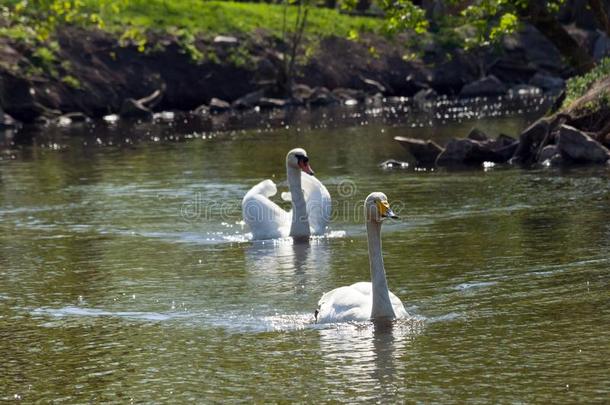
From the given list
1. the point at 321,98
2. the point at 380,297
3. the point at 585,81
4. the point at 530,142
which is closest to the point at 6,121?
the point at 321,98

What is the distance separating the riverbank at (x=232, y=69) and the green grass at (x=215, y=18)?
0.11m

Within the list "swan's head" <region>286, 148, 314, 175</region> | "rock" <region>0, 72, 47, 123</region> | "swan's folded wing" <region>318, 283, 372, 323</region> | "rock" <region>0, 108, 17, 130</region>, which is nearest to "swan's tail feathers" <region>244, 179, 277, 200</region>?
"swan's head" <region>286, 148, 314, 175</region>

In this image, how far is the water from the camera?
1165 centimetres

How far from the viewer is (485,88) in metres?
56.1

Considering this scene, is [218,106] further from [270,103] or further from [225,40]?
[225,40]

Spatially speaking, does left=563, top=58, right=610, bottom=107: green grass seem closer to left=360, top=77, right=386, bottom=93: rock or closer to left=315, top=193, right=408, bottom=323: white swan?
left=315, top=193, right=408, bottom=323: white swan

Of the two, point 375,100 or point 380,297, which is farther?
point 375,100

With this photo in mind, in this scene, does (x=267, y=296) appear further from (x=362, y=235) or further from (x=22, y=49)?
(x=22, y=49)

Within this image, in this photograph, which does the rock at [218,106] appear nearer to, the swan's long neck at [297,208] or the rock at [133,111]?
the rock at [133,111]

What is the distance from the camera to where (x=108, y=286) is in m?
16.5

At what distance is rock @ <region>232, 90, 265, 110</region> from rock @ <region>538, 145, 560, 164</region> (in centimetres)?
2710

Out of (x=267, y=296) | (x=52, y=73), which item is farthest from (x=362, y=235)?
(x=52, y=73)

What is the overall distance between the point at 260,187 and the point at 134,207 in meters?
4.31

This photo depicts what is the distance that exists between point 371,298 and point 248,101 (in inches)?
1579
